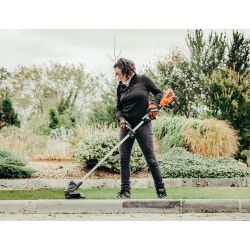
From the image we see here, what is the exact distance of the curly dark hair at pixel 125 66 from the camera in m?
9.47

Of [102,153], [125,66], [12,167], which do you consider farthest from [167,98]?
[12,167]

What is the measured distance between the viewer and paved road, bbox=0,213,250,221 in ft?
27.3

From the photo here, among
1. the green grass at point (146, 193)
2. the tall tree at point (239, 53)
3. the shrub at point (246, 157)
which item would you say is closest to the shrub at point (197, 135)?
the shrub at point (246, 157)

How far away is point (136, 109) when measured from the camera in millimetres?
9391

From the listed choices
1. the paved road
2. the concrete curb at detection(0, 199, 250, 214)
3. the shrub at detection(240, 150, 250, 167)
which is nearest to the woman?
the concrete curb at detection(0, 199, 250, 214)

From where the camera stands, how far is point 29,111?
1102 cm

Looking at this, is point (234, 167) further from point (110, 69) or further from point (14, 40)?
point (14, 40)

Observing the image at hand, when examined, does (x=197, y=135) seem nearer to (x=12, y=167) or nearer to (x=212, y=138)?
(x=212, y=138)

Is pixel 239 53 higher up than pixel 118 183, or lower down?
higher up

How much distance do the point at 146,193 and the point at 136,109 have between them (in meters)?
1.26

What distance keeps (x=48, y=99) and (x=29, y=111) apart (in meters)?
0.40

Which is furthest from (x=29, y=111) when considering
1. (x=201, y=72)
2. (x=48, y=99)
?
(x=201, y=72)

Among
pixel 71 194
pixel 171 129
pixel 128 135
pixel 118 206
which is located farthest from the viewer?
pixel 171 129

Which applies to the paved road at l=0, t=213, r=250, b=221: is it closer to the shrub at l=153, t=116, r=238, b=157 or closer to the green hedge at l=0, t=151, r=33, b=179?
the green hedge at l=0, t=151, r=33, b=179
